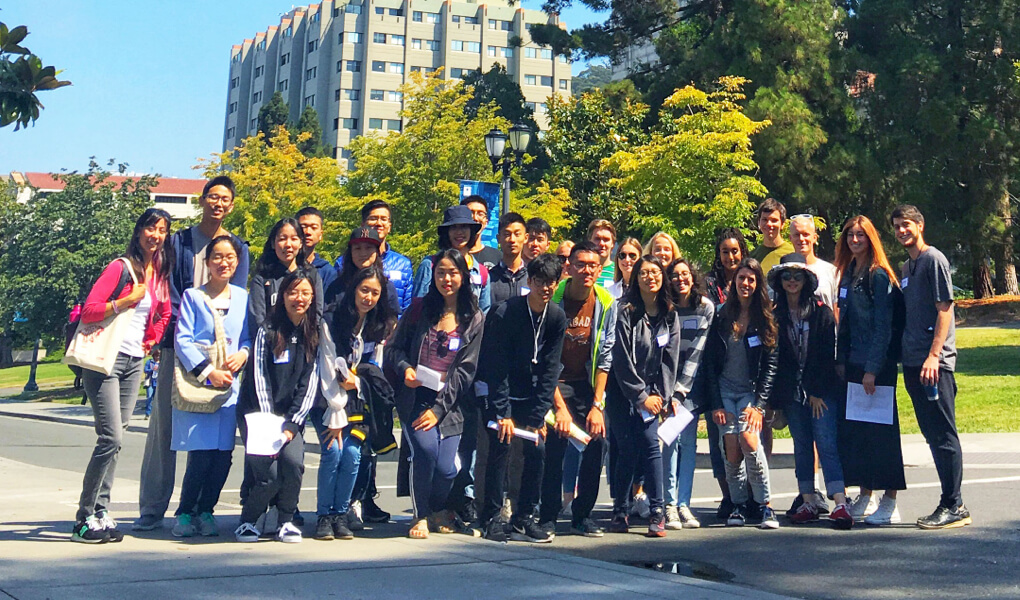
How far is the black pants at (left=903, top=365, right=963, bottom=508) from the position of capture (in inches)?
290

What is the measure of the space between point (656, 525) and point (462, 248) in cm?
237


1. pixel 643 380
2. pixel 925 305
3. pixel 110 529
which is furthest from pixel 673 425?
pixel 110 529

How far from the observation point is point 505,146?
2002cm

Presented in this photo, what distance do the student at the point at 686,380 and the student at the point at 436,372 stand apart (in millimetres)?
1458

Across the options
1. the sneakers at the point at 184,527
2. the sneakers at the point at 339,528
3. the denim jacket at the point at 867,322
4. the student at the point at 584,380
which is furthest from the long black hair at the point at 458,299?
the denim jacket at the point at 867,322

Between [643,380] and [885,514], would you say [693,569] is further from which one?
[885,514]

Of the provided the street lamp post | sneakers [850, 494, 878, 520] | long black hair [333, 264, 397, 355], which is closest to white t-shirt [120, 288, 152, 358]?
long black hair [333, 264, 397, 355]

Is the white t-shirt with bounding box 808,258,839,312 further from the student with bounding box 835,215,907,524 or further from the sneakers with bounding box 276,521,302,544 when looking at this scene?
the sneakers with bounding box 276,521,302,544

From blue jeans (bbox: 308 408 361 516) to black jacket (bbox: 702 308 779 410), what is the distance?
2.54 m

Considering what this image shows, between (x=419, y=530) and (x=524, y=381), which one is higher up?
(x=524, y=381)

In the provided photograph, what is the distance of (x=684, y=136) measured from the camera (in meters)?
21.6

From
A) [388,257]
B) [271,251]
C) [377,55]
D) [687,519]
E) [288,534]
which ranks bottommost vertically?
[288,534]

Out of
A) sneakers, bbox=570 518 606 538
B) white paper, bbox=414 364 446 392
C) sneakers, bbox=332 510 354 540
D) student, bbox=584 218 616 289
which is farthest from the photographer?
student, bbox=584 218 616 289

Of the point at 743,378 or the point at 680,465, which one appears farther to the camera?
the point at 680,465
